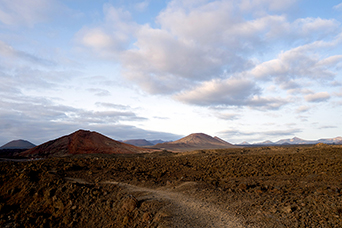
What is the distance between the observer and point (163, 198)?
823cm

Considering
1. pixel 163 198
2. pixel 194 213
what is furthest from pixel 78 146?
pixel 194 213

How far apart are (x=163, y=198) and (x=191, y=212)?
61.0 inches

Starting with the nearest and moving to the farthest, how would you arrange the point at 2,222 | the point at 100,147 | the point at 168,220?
1. the point at 168,220
2. the point at 2,222
3. the point at 100,147

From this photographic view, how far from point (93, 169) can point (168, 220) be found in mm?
7933

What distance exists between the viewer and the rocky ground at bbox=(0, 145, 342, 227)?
20.7 feet

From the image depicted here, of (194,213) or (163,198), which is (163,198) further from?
(194,213)

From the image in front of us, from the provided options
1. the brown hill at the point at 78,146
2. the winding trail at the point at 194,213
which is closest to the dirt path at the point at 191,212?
the winding trail at the point at 194,213

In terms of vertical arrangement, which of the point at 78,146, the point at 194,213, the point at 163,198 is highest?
the point at 78,146

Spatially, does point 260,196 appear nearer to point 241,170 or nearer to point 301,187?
point 301,187

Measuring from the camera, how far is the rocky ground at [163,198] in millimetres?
6301

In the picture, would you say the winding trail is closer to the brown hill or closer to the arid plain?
the arid plain

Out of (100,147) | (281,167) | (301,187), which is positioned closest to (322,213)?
(301,187)

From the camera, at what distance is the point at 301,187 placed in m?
8.57

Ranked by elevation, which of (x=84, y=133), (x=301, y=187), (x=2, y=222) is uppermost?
(x=84, y=133)
